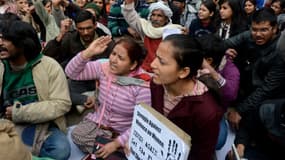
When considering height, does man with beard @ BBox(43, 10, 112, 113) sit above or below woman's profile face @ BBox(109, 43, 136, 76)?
below

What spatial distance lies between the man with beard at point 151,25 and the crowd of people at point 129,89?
0.46 meters

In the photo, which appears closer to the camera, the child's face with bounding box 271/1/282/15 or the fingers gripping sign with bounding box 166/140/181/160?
the fingers gripping sign with bounding box 166/140/181/160

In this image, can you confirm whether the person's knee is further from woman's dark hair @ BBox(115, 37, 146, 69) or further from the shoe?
woman's dark hair @ BBox(115, 37, 146, 69)

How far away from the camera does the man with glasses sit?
2480 mm

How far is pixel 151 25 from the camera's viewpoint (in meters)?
3.86

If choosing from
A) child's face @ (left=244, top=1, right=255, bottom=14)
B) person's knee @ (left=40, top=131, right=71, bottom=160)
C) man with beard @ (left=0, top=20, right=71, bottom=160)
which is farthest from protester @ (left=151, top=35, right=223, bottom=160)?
child's face @ (left=244, top=1, right=255, bottom=14)

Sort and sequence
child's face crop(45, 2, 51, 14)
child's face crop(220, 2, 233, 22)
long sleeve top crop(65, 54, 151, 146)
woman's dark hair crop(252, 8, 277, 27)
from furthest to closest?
child's face crop(45, 2, 51, 14)
child's face crop(220, 2, 233, 22)
woman's dark hair crop(252, 8, 277, 27)
long sleeve top crop(65, 54, 151, 146)

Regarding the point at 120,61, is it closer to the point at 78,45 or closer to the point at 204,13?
the point at 78,45

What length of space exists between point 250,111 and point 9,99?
5.81ft

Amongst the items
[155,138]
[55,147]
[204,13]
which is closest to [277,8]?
[204,13]

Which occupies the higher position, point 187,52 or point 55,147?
point 187,52

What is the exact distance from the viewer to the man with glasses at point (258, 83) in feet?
8.14

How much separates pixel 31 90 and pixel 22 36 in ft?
1.26

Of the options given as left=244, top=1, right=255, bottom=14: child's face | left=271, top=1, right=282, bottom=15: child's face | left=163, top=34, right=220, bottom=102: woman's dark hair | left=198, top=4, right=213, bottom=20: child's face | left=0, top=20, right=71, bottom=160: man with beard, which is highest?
left=163, top=34, right=220, bottom=102: woman's dark hair
